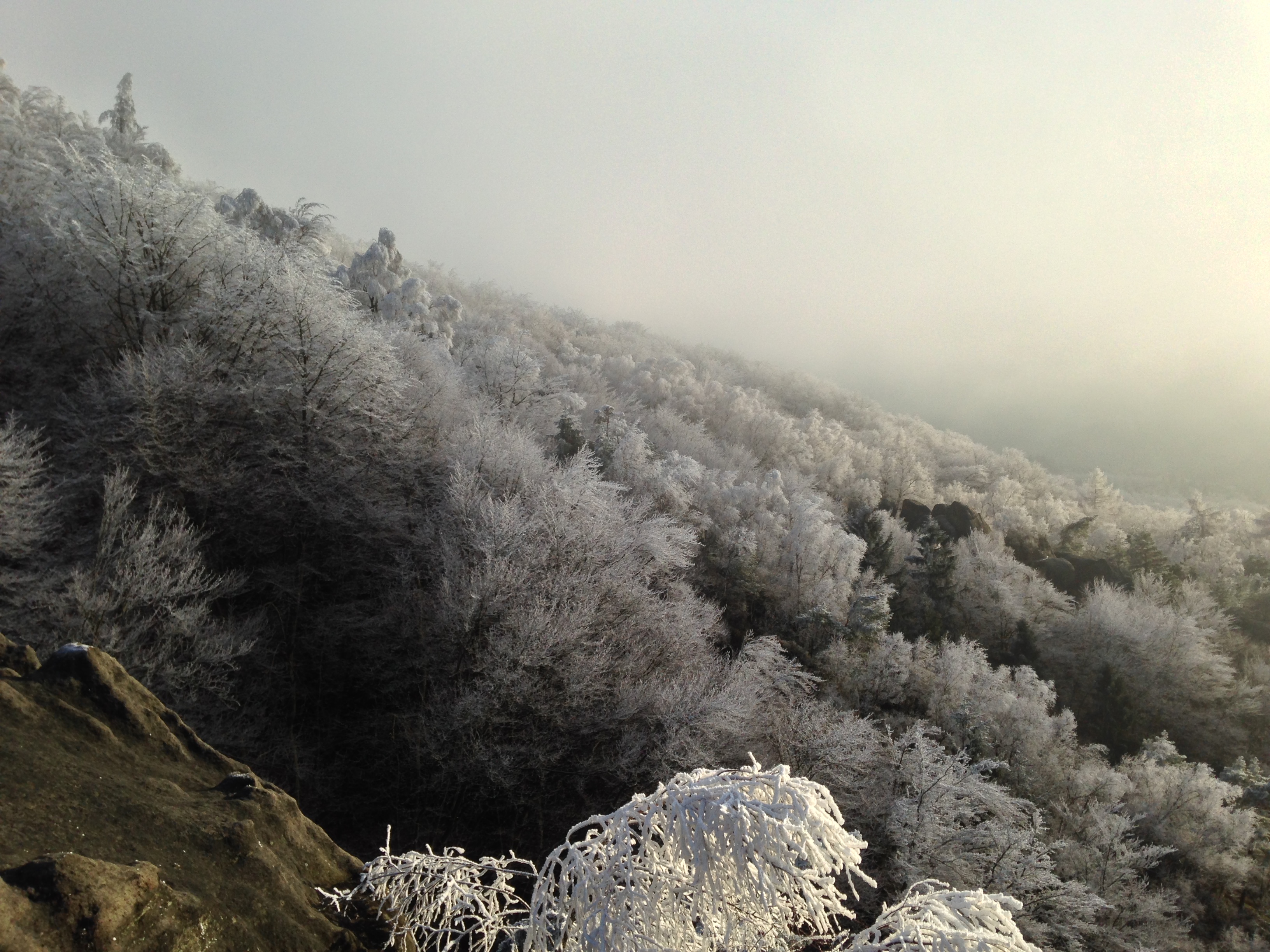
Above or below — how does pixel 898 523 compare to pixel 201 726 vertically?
above

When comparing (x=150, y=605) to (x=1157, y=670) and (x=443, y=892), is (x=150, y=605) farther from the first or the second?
(x=1157, y=670)

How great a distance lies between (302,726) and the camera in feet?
54.5

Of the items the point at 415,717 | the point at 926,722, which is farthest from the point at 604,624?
the point at 926,722

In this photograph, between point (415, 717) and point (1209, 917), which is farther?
point (1209, 917)

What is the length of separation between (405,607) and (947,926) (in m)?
17.7

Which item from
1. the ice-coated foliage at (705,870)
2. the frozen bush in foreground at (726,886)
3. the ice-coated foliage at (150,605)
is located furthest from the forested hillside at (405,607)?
the ice-coated foliage at (705,870)

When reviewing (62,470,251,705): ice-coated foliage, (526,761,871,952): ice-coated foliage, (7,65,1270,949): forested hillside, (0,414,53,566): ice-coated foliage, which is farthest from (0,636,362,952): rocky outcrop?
(7,65,1270,949): forested hillside

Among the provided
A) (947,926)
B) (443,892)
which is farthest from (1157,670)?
(443,892)

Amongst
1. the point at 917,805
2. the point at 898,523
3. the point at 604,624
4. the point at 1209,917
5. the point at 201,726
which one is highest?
the point at 898,523

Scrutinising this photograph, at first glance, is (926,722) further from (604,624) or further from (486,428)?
(486,428)

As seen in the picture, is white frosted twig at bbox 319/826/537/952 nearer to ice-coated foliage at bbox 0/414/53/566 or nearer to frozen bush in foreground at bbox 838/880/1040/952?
frozen bush in foreground at bbox 838/880/1040/952

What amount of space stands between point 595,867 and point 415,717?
15.7m

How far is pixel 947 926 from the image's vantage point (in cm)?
329

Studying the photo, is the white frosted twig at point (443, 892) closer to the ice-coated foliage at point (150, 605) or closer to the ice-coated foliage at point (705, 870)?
the ice-coated foliage at point (705, 870)
